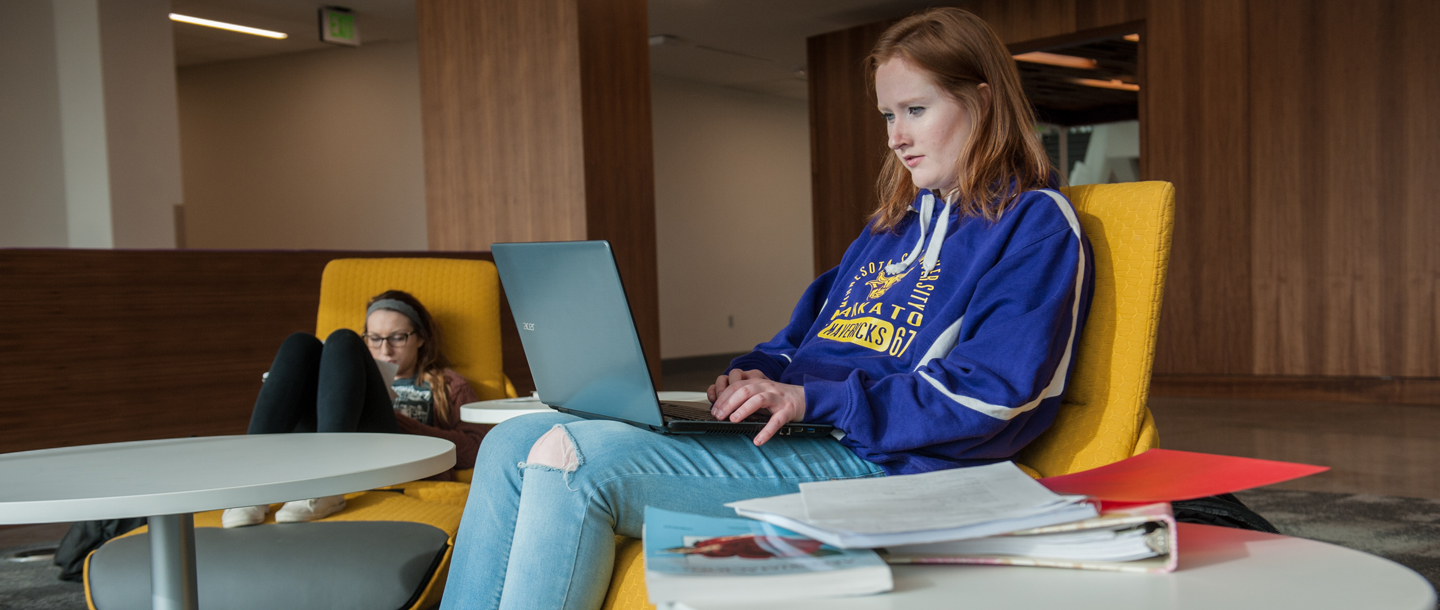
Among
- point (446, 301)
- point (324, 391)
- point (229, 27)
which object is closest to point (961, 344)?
point (324, 391)

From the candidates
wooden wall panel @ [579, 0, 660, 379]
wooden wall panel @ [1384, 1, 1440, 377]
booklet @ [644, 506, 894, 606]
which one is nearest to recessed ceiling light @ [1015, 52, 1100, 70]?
wooden wall panel @ [1384, 1, 1440, 377]

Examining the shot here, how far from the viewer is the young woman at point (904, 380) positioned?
3.37ft

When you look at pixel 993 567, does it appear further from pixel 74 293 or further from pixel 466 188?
pixel 466 188

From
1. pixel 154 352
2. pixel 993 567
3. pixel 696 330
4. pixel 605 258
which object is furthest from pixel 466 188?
pixel 993 567

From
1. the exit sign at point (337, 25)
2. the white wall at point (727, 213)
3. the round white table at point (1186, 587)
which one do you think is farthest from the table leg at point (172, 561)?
the white wall at point (727, 213)

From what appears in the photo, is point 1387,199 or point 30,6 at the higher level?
point 30,6

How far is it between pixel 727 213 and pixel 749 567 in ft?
28.9

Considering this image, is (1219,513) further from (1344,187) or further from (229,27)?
(229,27)

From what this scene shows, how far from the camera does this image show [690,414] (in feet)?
3.91

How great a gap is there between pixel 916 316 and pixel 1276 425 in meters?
4.03

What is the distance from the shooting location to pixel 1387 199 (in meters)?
5.24

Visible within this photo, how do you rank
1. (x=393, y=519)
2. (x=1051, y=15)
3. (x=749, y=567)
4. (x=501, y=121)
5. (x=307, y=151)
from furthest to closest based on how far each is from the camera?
1. (x=307, y=151)
2. (x=1051, y=15)
3. (x=501, y=121)
4. (x=393, y=519)
5. (x=749, y=567)

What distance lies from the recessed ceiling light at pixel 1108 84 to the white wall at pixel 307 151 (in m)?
4.72

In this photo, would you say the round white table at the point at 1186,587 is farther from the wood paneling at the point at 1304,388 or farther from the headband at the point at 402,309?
the wood paneling at the point at 1304,388
